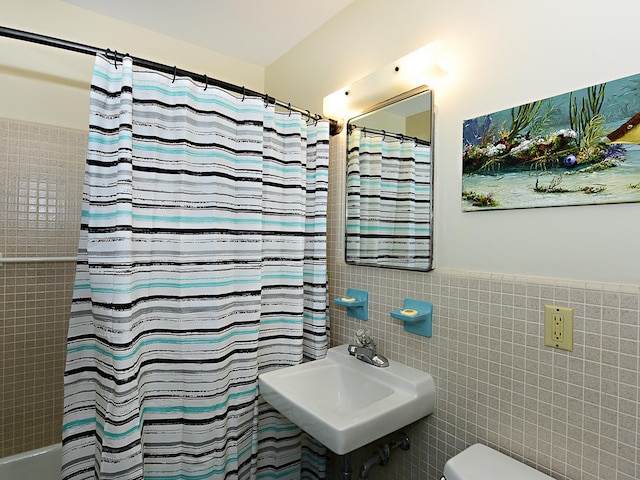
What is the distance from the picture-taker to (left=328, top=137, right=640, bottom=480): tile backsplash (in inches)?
37.3

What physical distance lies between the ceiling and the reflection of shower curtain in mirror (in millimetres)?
693

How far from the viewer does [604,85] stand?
97 centimetres

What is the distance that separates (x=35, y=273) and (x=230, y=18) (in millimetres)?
1671

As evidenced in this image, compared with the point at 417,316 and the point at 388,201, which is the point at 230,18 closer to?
the point at 388,201

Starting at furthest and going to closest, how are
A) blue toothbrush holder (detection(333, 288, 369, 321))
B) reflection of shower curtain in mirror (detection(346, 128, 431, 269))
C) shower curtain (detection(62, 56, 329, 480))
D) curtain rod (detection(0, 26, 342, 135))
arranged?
blue toothbrush holder (detection(333, 288, 369, 321)) → reflection of shower curtain in mirror (detection(346, 128, 431, 269)) → shower curtain (detection(62, 56, 329, 480)) → curtain rod (detection(0, 26, 342, 135))

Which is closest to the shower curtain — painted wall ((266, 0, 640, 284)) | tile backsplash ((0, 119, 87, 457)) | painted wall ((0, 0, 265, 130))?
painted wall ((266, 0, 640, 284))

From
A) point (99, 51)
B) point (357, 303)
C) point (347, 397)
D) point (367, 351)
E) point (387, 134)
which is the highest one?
point (99, 51)

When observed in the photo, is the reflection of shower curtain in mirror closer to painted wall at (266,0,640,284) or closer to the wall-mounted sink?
→ painted wall at (266,0,640,284)

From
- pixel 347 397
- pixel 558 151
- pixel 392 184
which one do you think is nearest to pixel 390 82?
pixel 392 184

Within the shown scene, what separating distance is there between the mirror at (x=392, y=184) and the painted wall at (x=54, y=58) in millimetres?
1382

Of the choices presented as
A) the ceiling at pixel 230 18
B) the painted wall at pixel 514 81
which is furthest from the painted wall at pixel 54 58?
the painted wall at pixel 514 81

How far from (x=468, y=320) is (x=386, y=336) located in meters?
0.41

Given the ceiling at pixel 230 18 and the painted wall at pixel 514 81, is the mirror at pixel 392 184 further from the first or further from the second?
the ceiling at pixel 230 18

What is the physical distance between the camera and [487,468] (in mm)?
1045
